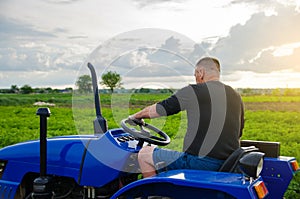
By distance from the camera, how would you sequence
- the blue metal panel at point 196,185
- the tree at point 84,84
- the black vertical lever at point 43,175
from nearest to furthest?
1. the blue metal panel at point 196,185
2. the black vertical lever at point 43,175
3. the tree at point 84,84

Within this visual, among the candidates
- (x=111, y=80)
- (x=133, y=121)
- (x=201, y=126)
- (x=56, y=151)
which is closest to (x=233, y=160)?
(x=201, y=126)

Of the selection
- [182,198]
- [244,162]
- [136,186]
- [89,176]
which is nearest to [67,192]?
[89,176]

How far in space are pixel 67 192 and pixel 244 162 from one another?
73.1 inches

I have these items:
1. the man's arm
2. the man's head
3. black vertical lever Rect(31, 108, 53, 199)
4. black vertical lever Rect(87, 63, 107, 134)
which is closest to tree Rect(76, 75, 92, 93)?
black vertical lever Rect(87, 63, 107, 134)

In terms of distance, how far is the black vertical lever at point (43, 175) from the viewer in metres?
3.75

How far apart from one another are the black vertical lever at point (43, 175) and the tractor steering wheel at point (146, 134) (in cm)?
75

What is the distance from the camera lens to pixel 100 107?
4.00 metres

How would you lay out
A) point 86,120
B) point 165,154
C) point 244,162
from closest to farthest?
point 244,162
point 165,154
point 86,120

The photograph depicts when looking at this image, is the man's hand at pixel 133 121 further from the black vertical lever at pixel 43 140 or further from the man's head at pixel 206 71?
the black vertical lever at pixel 43 140

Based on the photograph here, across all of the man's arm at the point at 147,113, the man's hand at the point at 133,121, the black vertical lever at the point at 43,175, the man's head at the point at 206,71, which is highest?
the man's head at the point at 206,71

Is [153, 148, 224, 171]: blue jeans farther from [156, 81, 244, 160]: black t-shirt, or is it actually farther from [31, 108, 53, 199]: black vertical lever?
[31, 108, 53, 199]: black vertical lever

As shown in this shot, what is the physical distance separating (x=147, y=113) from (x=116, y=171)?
59cm

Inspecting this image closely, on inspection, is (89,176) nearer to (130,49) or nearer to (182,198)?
(182,198)

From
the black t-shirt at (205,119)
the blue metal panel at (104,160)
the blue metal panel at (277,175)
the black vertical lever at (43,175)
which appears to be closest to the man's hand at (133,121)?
the blue metal panel at (104,160)
